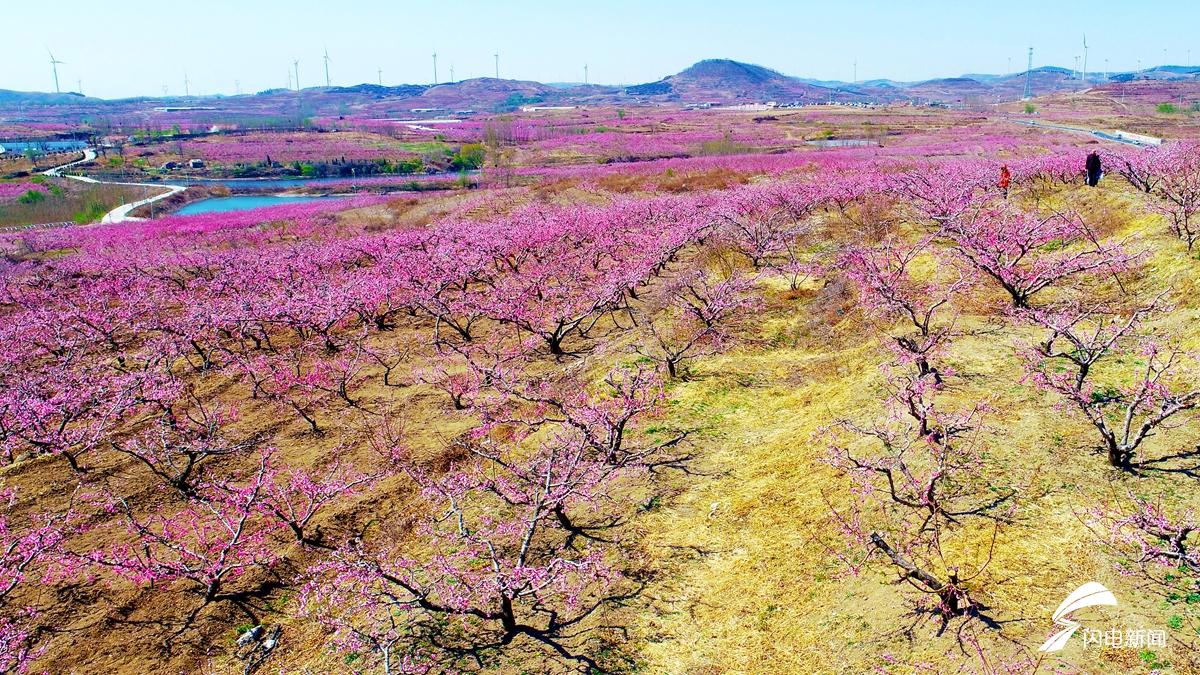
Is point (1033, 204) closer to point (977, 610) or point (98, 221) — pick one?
point (977, 610)

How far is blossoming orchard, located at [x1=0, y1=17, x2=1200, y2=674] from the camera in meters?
7.24

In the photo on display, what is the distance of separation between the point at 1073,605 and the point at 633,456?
20.4ft

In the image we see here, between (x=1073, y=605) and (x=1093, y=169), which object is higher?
(x=1093, y=169)

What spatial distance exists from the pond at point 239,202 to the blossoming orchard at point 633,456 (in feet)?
145

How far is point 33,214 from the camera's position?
5341 cm

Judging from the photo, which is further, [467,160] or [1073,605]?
[467,160]

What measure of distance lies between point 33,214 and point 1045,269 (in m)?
69.6

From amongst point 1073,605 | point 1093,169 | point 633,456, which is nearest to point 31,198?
point 633,456

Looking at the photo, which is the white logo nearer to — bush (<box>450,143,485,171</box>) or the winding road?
the winding road

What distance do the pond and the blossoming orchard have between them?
1738 inches

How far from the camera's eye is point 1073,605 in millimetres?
6391
